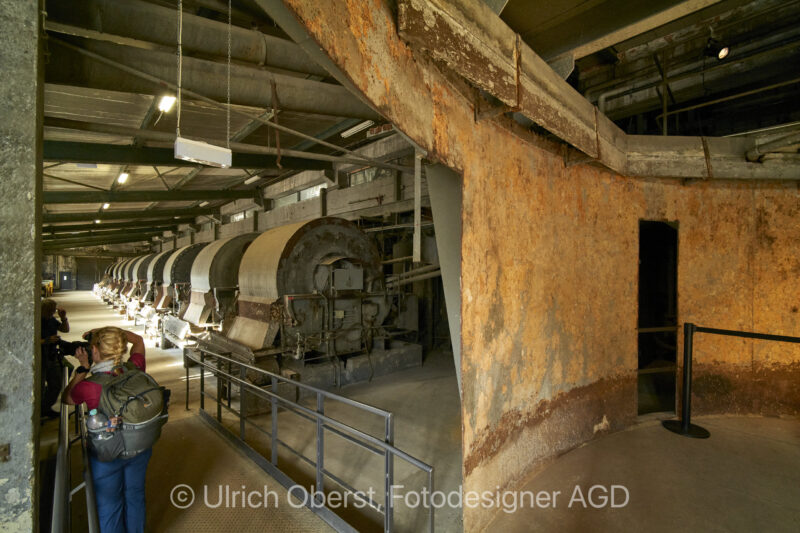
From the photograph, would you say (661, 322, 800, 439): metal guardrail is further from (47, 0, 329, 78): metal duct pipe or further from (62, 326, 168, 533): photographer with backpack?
(47, 0, 329, 78): metal duct pipe

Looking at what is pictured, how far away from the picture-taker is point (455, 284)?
7.98 feet

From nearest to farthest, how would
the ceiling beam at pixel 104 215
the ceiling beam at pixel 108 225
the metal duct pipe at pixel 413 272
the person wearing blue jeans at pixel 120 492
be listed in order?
the person wearing blue jeans at pixel 120 492 < the metal duct pipe at pixel 413 272 < the ceiling beam at pixel 104 215 < the ceiling beam at pixel 108 225

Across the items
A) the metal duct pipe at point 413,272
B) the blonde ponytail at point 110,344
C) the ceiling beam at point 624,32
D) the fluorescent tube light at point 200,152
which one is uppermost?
the ceiling beam at point 624,32

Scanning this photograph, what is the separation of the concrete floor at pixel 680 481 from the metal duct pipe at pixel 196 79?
452 centimetres

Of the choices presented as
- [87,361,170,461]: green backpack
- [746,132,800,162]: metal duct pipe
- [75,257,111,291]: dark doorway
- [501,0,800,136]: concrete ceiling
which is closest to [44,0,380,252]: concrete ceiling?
[87,361,170,461]: green backpack

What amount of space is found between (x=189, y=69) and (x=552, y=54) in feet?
11.3

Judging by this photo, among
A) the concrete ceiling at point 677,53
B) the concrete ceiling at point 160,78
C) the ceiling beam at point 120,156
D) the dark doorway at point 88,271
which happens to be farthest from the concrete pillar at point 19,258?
the dark doorway at point 88,271

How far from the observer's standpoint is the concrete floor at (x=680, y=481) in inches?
108

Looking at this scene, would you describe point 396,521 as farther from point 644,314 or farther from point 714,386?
point 644,314

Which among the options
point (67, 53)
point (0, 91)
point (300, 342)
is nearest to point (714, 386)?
point (300, 342)

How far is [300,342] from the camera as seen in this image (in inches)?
227

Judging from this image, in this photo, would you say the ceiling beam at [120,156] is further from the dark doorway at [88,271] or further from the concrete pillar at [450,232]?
the dark doorway at [88,271]

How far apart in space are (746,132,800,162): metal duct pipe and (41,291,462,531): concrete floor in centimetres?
465

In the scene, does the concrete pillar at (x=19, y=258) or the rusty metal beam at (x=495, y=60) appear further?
the rusty metal beam at (x=495, y=60)
